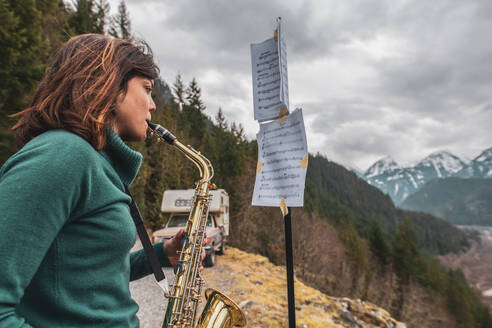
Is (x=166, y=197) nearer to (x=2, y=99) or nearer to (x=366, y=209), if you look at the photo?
(x=2, y=99)

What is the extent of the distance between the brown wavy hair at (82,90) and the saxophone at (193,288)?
31.7 inches

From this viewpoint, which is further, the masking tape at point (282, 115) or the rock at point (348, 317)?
the rock at point (348, 317)

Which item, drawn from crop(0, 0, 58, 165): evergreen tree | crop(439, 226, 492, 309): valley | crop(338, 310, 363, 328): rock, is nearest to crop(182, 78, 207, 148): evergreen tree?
crop(0, 0, 58, 165): evergreen tree

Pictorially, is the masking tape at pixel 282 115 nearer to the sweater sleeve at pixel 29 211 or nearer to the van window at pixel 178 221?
the sweater sleeve at pixel 29 211

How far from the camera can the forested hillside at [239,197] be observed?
10047 millimetres

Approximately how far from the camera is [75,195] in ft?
2.96

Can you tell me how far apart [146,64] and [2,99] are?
461 inches

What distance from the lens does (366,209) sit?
3733 inches

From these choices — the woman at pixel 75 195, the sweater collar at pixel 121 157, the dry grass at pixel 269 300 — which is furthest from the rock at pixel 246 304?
the sweater collar at pixel 121 157

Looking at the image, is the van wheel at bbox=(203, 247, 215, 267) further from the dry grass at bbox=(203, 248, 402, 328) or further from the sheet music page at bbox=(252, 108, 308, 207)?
the sheet music page at bbox=(252, 108, 308, 207)

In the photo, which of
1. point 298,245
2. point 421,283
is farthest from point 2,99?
point 421,283

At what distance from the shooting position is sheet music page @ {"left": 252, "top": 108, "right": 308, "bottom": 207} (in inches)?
98.7

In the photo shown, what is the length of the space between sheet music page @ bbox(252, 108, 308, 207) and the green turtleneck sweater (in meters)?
1.66

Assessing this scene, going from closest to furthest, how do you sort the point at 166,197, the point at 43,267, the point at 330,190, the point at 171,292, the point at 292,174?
1. the point at 43,267
2. the point at 171,292
3. the point at 292,174
4. the point at 166,197
5. the point at 330,190
